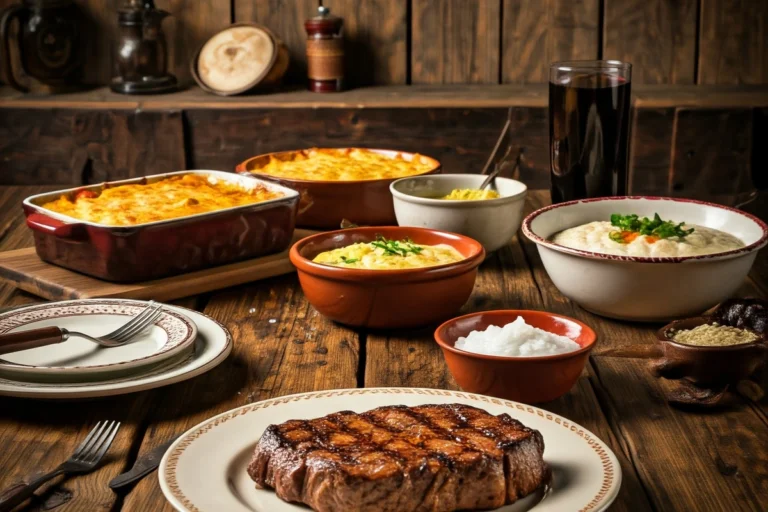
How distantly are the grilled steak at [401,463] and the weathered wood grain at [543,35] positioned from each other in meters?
2.86

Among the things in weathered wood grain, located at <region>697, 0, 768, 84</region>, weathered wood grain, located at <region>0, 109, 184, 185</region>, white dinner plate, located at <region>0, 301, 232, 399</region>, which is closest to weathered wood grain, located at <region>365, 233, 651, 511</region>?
white dinner plate, located at <region>0, 301, 232, 399</region>

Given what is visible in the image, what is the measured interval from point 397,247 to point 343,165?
0.71m

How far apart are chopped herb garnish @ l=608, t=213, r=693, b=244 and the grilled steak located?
0.66 metres

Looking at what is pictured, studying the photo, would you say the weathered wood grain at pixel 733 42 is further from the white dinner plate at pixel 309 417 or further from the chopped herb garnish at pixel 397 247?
the white dinner plate at pixel 309 417

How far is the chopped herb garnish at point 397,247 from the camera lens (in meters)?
1.64

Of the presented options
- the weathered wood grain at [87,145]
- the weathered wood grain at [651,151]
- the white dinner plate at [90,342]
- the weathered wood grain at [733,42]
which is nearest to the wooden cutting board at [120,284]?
the white dinner plate at [90,342]

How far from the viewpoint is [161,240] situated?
179 cm

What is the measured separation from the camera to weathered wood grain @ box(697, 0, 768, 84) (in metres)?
3.65

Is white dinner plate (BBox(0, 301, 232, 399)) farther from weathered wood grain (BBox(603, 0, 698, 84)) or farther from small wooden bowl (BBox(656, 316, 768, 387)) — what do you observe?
weathered wood grain (BBox(603, 0, 698, 84))

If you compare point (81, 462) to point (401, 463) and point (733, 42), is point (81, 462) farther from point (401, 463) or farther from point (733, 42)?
point (733, 42)

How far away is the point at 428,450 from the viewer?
0.98 m

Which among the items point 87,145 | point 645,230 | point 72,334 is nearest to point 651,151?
point 645,230

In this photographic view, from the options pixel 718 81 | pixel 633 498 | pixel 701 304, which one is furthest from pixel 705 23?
pixel 633 498

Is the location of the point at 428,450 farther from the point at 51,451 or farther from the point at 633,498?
the point at 51,451
